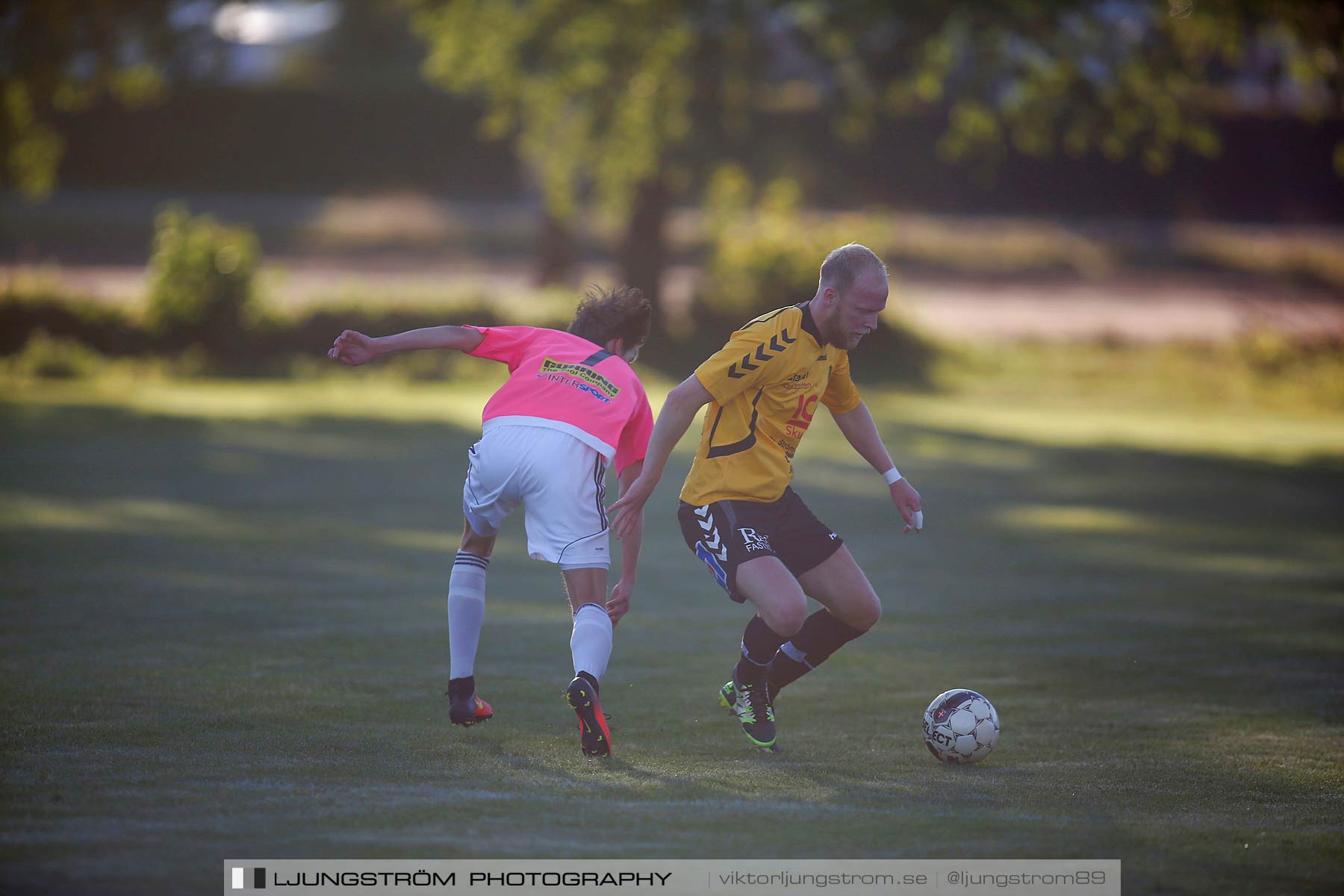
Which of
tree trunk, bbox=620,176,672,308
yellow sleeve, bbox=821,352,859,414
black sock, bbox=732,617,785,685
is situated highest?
tree trunk, bbox=620,176,672,308

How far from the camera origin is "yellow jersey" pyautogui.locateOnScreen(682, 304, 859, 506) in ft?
19.2

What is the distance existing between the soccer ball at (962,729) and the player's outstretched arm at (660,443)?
4.77 ft

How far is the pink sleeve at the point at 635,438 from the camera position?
6035 mm

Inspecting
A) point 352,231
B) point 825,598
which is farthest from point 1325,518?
point 352,231

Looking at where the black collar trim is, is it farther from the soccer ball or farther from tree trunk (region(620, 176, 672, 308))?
tree trunk (region(620, 176, 672, 308))

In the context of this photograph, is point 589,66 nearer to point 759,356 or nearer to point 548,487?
point 759,356

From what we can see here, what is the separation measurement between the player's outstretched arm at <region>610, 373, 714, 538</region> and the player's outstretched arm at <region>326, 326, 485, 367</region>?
0.84 meters

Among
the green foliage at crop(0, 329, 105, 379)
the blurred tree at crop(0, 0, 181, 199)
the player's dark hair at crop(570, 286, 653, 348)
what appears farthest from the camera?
the blurred tree at crop(0, 0, 181, 199)

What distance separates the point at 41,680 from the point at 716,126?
15427 millimetres

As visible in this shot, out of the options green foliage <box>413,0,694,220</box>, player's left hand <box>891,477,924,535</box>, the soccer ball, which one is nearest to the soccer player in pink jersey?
player's left hand <box>891,477,924,535</box>

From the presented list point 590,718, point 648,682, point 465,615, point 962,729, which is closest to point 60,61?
point 648,682

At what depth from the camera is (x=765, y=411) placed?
19.6ft

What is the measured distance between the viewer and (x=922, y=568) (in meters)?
10.4

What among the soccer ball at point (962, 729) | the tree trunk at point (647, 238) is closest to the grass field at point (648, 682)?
the soccer ball at point (962, 729)
